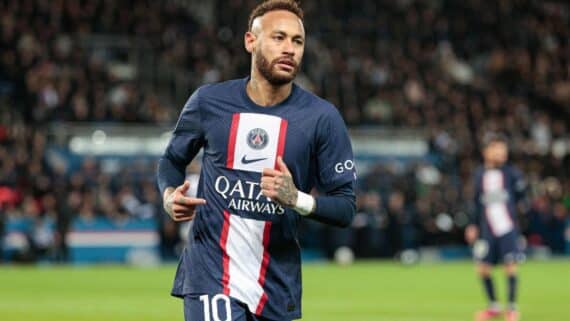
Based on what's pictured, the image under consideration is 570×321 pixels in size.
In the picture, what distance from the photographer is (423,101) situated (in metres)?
33.8

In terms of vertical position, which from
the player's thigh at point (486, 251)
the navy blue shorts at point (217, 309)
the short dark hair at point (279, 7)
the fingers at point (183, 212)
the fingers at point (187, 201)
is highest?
the short dark hair at point (279, 7)

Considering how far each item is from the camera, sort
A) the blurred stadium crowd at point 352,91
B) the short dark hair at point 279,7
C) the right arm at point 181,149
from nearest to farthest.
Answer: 1. the short dark hair at point 279,7
2. the right arm at point 181,149
3. the blurred stadium crowd at point 352,91

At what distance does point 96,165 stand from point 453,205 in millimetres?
9103

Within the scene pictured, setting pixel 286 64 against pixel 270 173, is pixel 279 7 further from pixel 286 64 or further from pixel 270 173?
pixel 270 173

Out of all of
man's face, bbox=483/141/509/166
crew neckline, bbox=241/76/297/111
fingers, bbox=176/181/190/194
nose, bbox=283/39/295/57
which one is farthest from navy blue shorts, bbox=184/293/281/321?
man's face, bbox=483/141/509/166

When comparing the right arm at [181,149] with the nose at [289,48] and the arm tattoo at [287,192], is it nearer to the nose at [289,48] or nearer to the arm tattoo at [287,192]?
the nose at [289,48]

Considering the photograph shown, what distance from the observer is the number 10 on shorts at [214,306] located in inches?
220

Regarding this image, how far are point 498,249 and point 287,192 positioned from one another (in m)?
10.8

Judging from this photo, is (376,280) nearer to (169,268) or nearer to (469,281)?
(469,281)

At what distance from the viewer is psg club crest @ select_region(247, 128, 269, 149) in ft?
18.8

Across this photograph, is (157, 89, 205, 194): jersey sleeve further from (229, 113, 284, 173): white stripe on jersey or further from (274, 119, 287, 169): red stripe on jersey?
(274, 119, 287, 169): red stripe on jersey

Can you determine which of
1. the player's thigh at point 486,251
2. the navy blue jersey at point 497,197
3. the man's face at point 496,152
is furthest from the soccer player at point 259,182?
the navy blue jersey at point 497,197

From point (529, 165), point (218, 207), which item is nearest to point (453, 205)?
point (529, 165)

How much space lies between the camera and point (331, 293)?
1845 cm
